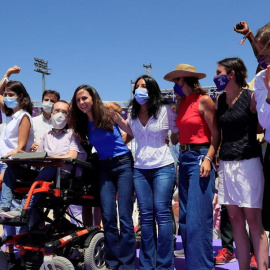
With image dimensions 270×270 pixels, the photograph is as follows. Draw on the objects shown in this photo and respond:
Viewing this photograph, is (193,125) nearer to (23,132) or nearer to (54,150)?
(54,150)

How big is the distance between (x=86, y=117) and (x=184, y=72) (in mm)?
1084

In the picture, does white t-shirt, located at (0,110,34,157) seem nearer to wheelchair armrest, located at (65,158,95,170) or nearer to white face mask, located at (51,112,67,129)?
white face mask, located at (51,112,67,129)

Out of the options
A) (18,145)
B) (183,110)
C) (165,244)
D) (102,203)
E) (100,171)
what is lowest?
(165,244)

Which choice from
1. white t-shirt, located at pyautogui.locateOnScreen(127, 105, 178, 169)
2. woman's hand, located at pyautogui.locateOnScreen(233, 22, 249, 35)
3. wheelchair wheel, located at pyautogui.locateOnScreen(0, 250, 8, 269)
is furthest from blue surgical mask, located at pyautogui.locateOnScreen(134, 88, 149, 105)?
wheelchair wheel, located at pyautogui.locateOnScreen(0, 250, 8, 269)

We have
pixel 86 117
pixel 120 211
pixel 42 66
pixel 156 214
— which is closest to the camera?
pixel 156 214

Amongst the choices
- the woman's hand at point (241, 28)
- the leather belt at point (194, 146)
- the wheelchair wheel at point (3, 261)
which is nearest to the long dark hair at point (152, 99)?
the leather belt at point (194, 146)

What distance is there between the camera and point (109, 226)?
3.50m

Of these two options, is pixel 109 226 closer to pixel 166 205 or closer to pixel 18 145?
pixel 166 205

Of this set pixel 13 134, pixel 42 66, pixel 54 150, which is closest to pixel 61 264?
pixel 54 150

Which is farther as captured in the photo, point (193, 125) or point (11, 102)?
point (11, 102)

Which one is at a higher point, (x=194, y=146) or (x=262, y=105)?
(x=262, y=105)

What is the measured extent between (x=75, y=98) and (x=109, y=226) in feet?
4.21

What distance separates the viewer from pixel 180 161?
329cm

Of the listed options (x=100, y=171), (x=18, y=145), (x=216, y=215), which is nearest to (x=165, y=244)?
(x=100, y=171)
